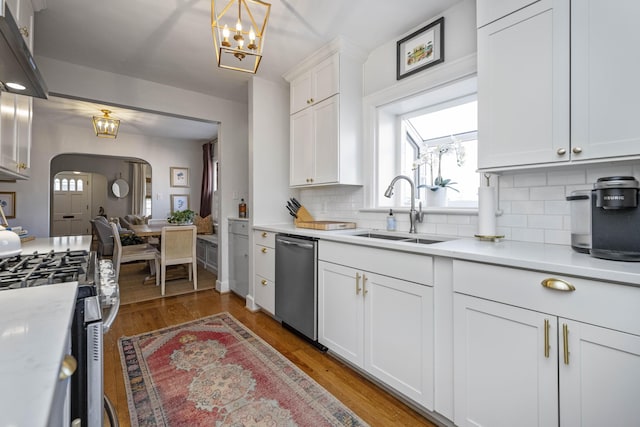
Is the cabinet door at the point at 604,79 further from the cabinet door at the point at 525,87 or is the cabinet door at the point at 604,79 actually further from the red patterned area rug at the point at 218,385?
the red patterned area rug at the point at 218,385

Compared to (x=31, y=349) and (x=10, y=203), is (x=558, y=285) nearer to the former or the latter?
(x=31, y=349)

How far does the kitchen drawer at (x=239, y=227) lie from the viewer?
3.36 m

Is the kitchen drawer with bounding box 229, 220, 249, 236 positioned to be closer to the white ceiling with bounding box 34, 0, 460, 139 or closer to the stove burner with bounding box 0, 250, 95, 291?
the white ceiling with bounding box 34, 0, 460, 139

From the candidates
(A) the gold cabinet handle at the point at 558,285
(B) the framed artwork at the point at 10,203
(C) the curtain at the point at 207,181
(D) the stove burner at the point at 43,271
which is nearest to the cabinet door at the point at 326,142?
(A) the gold cabinet handle at the point at 558,285

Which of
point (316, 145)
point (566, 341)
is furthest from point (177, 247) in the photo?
point (566, 341)

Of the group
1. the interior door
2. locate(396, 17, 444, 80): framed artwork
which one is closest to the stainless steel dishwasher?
locate(396, 17, 444, 80): framed artwork

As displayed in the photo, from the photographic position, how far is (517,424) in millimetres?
1183

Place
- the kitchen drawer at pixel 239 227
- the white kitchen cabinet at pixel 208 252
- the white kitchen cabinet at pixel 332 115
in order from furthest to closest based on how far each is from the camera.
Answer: the white kitchen cabinet at pixel 208 252 < the kitchen drawer at pixel 239 227 < the white kitchen cabinet at pixel 332 115

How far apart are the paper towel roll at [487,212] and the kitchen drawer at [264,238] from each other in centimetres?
171

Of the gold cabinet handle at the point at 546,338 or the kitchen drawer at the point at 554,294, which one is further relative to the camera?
the gold cabinet handle at the point at 546,338

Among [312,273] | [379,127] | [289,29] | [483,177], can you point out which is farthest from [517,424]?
[289,29]

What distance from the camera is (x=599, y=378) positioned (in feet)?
3.28

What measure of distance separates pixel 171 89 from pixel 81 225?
7.18 meters

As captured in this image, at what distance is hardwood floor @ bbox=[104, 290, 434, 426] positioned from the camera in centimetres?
159
